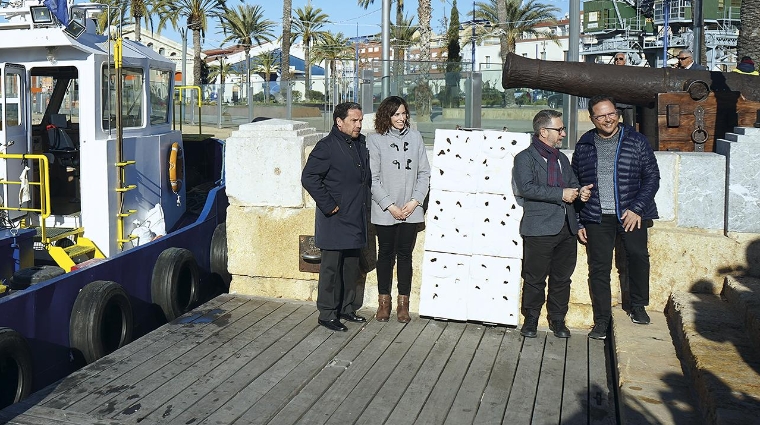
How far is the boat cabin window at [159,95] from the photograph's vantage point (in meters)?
9.56

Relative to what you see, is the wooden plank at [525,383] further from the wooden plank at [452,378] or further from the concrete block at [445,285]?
the concrete block at [445,285]

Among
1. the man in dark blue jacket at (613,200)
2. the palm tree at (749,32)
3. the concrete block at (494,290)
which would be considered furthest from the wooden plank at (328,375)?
the palm tree at (749,32)

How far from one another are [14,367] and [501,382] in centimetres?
315

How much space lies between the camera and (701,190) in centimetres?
657

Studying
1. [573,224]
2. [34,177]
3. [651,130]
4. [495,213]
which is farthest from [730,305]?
[34,177]

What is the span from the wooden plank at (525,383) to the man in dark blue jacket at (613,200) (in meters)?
0.50

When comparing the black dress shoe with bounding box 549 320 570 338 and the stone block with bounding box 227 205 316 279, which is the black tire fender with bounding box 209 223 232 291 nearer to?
the stone block with bounding box 227 205 316 279

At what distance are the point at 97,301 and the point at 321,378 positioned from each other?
7.35 feet

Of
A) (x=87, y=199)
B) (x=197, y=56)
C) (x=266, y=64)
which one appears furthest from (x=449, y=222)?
(x=266, y=64)

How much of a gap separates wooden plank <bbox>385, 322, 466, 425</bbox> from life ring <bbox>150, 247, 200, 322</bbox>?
2881mm

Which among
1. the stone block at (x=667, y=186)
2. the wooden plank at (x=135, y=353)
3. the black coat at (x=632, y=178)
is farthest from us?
the stone block at (x=667, y=186)

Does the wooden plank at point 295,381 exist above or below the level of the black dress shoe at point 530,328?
below

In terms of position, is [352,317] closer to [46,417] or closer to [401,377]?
[401,377]

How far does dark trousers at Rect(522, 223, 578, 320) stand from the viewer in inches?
245
